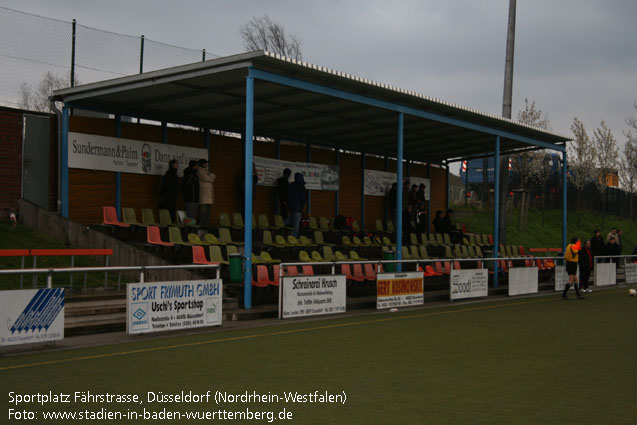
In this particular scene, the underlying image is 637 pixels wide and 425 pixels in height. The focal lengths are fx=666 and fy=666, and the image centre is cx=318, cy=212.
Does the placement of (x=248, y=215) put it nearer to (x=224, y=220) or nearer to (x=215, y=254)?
(x=215, y=254)

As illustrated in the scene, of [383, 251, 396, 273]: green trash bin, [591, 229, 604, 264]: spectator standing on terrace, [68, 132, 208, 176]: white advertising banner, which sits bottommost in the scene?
[383, 251, 396, 273]: green trash bin

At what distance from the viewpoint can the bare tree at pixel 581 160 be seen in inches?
1724

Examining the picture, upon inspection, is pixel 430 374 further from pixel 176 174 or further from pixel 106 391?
pixel 176 174

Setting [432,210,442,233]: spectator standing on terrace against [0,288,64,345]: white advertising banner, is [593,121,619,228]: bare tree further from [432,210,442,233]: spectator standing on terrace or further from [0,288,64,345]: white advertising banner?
[0,288,64,345]: white advertising banner

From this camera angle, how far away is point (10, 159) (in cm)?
1606

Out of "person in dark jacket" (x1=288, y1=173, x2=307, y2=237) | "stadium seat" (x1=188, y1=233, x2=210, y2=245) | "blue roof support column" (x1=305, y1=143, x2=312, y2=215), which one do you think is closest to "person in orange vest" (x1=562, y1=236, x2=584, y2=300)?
"person in dark jacket" (x1=288, y1=173, x2=307, y2=237)

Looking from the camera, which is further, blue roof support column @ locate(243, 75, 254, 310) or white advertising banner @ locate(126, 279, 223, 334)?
blue roof support column @ locate(243, 75, 254, 310)

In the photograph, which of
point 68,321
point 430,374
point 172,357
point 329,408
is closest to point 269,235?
point 68,321

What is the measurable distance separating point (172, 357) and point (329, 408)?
3320 mm

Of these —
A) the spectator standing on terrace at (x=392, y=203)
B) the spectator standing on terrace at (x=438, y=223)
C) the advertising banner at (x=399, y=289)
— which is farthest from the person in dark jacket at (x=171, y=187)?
the spectator standing on terrace at (x=438, y=223)

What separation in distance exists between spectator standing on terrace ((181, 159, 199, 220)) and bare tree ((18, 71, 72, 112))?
3985 millimetres

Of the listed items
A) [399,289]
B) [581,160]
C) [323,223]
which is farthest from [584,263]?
[581,160]

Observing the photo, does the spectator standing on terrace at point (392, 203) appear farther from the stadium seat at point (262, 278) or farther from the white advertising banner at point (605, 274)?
the stadium seat at point (262, 278)

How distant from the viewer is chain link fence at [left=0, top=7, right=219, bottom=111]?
16.1 metres
